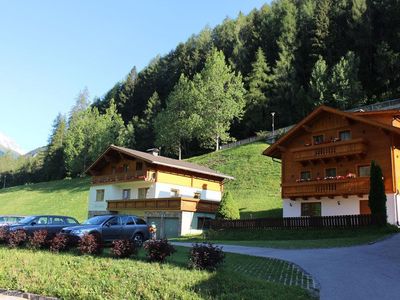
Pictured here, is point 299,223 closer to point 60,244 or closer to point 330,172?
point 330,172

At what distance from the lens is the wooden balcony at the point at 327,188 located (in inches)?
1177

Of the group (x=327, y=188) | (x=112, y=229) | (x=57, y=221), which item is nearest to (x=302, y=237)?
(x=327, y=188)

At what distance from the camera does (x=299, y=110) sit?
77312 millimetres

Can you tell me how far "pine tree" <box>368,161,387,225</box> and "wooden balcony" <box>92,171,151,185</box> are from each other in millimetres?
22429

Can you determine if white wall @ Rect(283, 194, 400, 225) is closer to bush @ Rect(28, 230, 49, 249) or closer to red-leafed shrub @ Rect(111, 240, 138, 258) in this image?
red-leafed shrub @ Rect(111, 240, 138, 258)

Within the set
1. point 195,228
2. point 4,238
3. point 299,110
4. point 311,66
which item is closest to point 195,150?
point 299,110

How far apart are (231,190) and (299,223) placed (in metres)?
22.0

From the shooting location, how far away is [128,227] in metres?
21.8

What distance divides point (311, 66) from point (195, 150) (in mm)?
28033

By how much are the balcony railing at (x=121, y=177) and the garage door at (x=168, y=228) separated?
602 cm

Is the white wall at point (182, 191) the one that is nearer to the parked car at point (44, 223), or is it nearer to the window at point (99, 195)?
the window at point (99, 195)

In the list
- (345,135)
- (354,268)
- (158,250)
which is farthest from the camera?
(345,135)

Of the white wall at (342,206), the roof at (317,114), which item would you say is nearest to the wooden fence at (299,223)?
the white wall at (342,206)

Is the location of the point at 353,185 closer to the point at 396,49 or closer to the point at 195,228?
the point at 195,228
